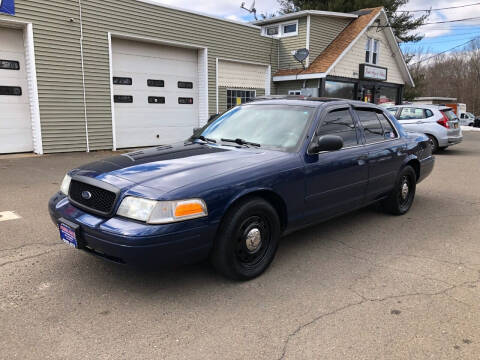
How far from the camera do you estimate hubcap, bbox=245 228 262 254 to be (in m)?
3.36

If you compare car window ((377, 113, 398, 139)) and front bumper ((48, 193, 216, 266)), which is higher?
car window ((377, 113, 398, 139))

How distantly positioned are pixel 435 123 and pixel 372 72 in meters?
7.84

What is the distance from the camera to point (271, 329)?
2.71 metres

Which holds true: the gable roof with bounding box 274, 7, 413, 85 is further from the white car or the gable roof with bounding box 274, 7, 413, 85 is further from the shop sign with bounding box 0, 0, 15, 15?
the white car

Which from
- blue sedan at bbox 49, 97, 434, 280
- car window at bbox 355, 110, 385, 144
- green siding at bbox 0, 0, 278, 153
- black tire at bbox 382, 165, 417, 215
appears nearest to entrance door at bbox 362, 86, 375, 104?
green siding at bbox 0, 0, 278, 153

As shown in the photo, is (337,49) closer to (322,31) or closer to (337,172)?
(322,31)

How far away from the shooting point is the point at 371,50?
20.0m

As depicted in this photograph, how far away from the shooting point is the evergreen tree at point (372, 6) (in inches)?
957

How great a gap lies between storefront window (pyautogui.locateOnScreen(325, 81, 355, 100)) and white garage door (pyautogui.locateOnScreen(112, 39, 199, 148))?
21.0 feet

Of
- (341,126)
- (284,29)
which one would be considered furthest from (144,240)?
(284,29)

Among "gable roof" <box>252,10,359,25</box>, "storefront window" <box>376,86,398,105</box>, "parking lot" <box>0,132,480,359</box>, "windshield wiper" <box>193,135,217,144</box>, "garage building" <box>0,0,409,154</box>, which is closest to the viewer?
"parking lot" <box>0,132,480,359</box>

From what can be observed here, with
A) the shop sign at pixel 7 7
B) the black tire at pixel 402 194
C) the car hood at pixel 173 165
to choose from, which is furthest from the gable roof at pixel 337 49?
the car hood at pixel 173 165

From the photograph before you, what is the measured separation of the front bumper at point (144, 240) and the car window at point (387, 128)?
126 inches

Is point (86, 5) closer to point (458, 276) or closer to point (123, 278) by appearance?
point (123, 278)
